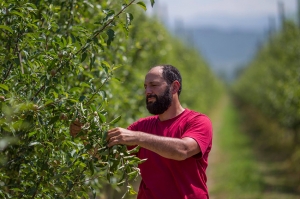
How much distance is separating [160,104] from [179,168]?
41 cm

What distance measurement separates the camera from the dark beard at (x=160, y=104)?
11.1 feet

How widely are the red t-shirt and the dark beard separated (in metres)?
0.14

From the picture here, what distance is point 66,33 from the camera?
412 cm

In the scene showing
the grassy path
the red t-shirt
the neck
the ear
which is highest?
the ear

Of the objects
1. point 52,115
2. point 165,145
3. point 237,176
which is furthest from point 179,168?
point 237,176

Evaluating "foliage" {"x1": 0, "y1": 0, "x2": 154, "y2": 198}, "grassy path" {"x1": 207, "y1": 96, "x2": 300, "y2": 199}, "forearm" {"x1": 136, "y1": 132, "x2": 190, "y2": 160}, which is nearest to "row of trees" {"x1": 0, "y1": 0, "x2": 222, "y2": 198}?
"foliage" {"x1": 0, "y1": 0, "x2": 154, "y2": 198}

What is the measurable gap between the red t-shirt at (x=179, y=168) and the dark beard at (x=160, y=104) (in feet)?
0.47

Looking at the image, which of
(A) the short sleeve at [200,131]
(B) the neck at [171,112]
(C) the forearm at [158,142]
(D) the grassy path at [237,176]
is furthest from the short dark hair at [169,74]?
(D) the grassy path at [237,176]

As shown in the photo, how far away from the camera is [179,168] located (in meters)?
3.34

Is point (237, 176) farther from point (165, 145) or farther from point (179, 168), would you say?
point (165, 145)

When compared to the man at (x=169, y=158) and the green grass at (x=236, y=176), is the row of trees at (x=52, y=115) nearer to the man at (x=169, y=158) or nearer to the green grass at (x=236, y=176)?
the man at (x=169, y=158)

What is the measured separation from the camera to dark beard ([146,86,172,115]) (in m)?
3.38

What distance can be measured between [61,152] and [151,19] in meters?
10.3

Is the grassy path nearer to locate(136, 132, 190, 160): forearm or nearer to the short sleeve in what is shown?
the short sleeve
